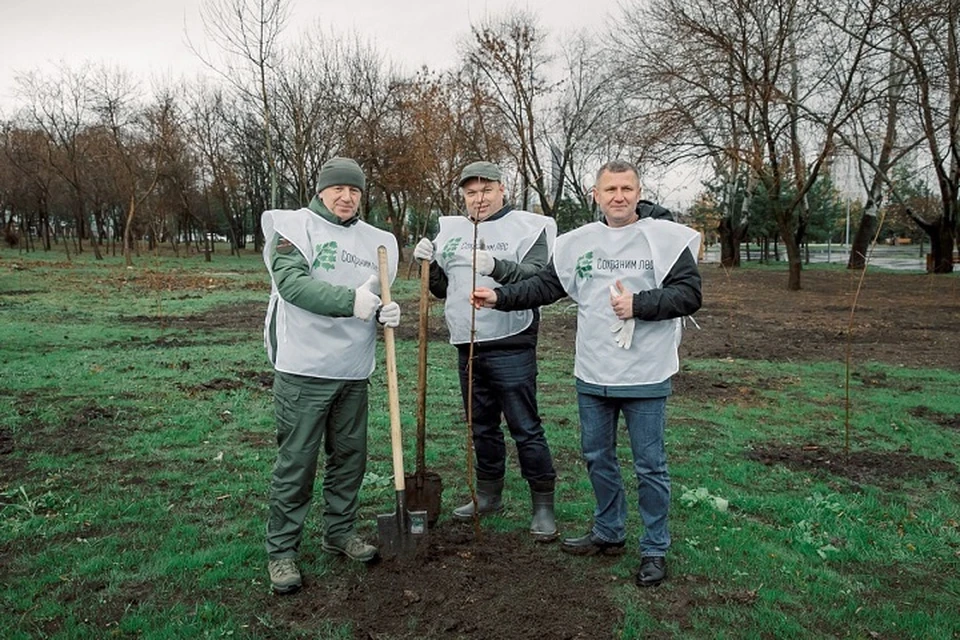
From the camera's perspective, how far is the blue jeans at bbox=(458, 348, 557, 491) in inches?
162

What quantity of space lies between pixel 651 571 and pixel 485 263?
5.92 ft

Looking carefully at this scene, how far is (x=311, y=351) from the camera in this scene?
140 inches

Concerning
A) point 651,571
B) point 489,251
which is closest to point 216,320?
point 489,251

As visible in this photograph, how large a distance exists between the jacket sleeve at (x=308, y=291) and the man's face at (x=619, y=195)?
133cm

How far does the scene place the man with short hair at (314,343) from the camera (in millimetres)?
3520

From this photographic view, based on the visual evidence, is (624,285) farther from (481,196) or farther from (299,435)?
(299,435)

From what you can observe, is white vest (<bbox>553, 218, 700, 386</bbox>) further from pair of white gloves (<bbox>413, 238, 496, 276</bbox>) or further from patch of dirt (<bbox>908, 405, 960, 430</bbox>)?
patch of dirt (<bbox>908, 405, 960, 430</bbox>)

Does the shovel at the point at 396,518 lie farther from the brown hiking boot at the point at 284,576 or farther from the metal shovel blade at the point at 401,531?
the brown hiking boot at the point at 284,576

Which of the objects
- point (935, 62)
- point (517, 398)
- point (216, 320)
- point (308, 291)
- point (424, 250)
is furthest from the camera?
point (935, 62)

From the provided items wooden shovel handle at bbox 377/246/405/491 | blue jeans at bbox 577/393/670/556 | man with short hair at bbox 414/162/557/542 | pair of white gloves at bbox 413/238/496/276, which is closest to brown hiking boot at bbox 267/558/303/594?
wooden shovel handle at bbox 377/246/405/491

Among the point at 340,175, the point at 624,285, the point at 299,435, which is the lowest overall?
the point at 299,435

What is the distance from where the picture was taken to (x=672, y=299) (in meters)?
3.46

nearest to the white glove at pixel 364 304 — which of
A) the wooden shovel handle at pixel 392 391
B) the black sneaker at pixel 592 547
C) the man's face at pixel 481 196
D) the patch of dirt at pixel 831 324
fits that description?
the wooden shovel handle at pixel 392 391

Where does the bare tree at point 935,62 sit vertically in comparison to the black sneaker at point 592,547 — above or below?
above
